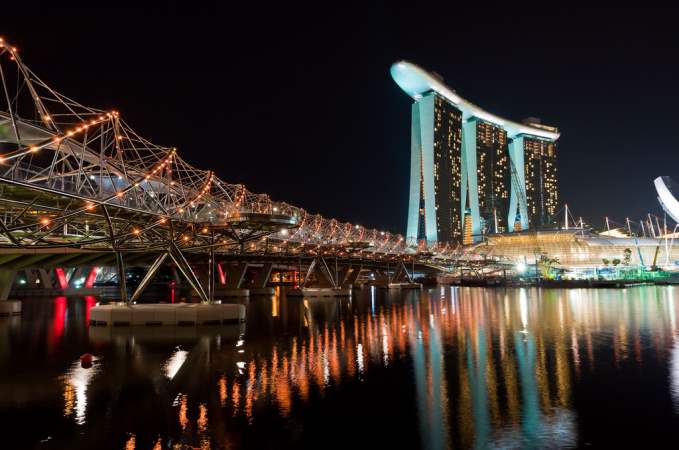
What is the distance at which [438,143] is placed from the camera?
185625 mm

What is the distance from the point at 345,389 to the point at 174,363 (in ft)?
24.7

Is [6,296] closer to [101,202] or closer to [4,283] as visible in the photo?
[4,283]

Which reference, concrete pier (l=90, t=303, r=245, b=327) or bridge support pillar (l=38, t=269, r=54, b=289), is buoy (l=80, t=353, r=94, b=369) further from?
bridge support pillar (l=38, t=269, r=54, b=289)

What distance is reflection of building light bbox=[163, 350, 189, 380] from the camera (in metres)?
17.2

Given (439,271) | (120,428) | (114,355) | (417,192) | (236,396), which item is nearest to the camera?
(120,428)

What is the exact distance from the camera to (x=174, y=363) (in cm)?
1902

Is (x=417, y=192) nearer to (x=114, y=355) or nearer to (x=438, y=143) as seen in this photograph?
(x=438, y=143)

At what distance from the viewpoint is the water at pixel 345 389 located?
10.8 meters

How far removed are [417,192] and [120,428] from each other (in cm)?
15923

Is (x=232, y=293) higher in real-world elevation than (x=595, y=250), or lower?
lower

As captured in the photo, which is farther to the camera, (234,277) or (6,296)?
(234,277)

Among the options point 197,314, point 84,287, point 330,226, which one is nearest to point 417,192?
point 330,226

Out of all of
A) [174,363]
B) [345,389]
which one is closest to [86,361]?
[174,363]

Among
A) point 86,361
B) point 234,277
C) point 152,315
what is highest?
point 234,277
